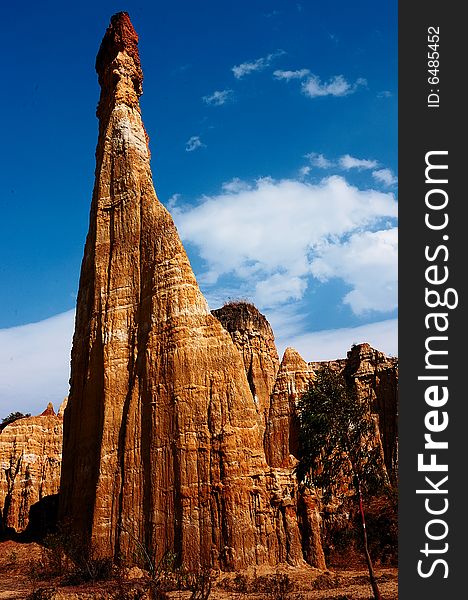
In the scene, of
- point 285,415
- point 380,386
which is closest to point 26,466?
point 285,415

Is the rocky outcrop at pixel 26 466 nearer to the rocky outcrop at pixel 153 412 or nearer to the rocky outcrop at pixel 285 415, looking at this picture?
the rocky outcrop at pixel 153 412

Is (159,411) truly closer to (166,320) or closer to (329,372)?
(166,320)

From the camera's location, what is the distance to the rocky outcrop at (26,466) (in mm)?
40406

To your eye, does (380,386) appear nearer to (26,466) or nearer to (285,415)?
(285,415)

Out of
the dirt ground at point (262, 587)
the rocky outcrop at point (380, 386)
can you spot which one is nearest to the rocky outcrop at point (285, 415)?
the rocky outcrop at point (380, 386)

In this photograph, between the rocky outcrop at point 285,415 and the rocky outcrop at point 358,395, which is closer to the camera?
the rocky outcrop at point 285,415

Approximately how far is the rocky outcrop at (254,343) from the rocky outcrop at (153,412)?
19630 mm

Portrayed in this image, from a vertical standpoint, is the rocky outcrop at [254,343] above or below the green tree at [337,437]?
above

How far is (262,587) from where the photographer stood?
2027cm

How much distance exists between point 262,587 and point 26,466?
26.2 metres

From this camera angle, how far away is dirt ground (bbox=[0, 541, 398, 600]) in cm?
1905

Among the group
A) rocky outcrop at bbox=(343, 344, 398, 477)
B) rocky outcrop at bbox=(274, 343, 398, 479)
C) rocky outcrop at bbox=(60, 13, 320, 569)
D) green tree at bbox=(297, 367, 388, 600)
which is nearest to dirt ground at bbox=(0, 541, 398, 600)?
rocky outcrop at bbox=(60, 13, 320, 569)

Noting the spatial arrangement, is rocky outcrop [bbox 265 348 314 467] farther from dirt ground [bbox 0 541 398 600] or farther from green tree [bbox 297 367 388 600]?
green tree [bbox 297 367 388 600]

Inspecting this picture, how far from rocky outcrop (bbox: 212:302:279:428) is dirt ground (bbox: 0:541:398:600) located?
74.7 feet
